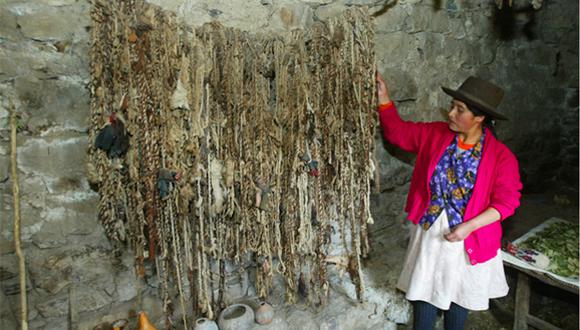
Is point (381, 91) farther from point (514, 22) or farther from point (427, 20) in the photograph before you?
point (514, 22)

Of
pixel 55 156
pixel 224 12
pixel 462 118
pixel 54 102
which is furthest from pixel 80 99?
pixel 462 118

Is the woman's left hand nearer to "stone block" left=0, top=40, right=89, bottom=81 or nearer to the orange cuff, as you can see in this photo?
the orange cuff

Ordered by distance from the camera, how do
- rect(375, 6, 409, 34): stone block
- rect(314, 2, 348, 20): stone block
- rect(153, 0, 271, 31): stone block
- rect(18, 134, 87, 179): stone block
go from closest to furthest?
rect(18, 134, 87, 179): stone block
rect(153, 0, 271, 31): stone block
rect(314, 2, 348, 20): stone block
rect(375, 6, 409, 34): stone block

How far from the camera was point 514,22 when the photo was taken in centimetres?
303

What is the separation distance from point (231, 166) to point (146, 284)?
28.8 inches

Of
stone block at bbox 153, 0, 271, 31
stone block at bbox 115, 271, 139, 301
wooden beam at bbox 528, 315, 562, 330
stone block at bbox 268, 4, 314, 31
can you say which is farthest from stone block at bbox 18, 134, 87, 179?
wooden beam at bbox 528, 315, 562, 330

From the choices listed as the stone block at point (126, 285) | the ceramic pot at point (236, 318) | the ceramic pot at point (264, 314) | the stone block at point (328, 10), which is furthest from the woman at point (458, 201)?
the stone block at point (126, 285)

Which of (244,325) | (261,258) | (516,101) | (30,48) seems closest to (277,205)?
(261,258)

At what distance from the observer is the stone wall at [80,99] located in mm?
1532

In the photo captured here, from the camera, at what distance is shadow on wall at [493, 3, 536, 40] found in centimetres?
290

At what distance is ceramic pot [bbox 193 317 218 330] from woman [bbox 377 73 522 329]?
93 centimetres

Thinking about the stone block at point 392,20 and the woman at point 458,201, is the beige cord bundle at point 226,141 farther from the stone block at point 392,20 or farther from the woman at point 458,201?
the stone block at point 392,20

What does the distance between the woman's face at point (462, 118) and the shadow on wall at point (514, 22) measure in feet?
4.62

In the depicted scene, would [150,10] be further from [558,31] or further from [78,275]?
[558,31]
